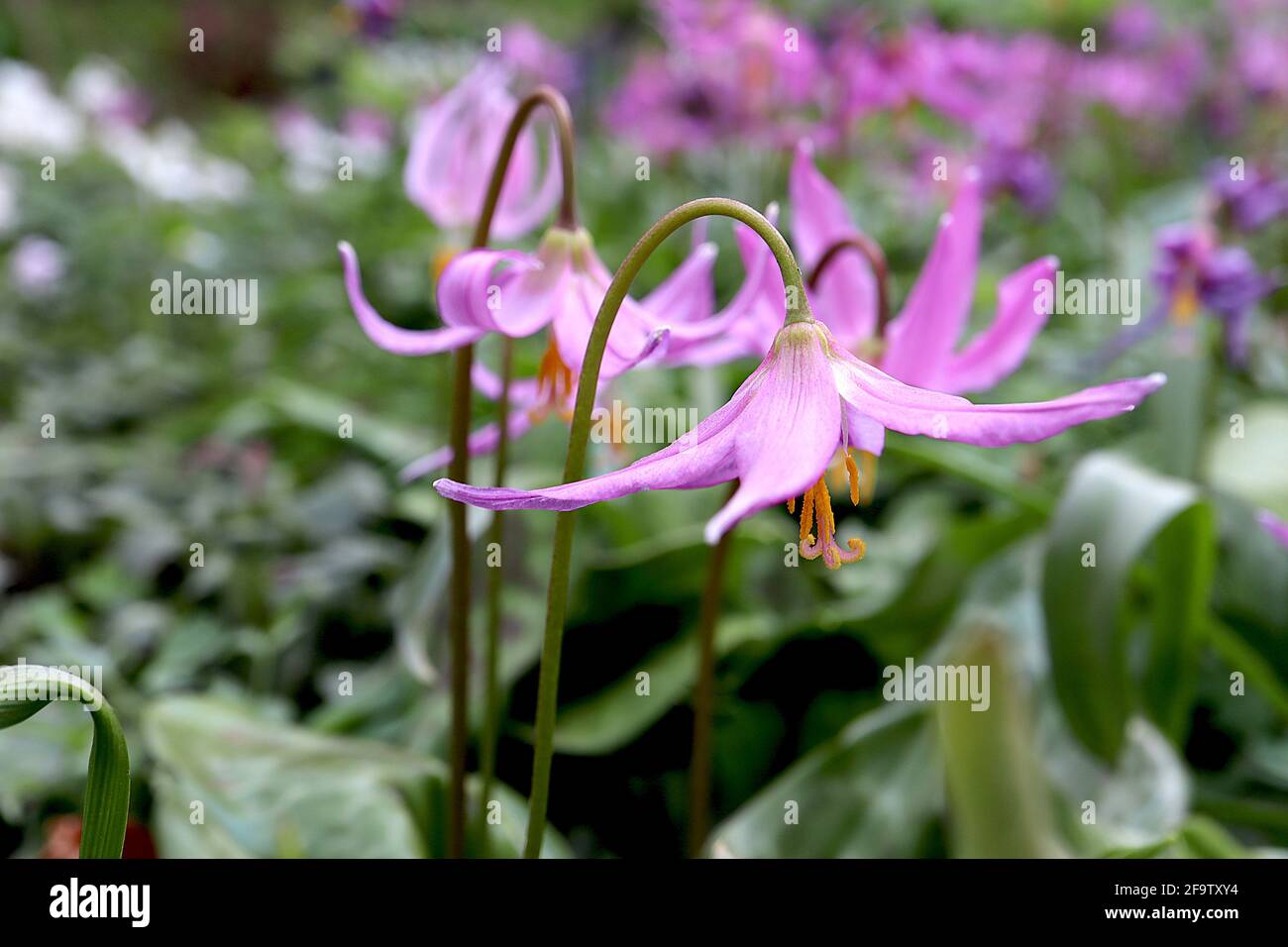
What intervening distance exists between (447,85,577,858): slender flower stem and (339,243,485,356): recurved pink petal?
44mm

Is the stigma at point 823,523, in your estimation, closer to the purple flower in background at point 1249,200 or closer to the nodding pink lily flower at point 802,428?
the nodding pink lily flower at point 802,428

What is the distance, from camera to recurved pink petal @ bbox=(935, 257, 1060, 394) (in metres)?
1.04

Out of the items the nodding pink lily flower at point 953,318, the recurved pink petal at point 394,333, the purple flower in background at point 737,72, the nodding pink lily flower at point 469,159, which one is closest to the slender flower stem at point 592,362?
the recurved pink petal at point 394,333

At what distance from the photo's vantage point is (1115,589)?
1.37 metres

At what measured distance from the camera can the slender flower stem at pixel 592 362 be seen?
68 cm

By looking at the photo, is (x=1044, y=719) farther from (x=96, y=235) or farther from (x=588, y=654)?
(x=96, y=235)

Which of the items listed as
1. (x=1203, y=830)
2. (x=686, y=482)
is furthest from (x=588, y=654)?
(x=686, y=482)

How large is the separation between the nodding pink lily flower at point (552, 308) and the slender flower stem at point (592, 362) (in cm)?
8

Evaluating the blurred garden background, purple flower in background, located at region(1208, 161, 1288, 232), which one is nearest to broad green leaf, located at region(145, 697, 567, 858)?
the blurred garden background

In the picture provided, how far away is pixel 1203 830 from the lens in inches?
46.9

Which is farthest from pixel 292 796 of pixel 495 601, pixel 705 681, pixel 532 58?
pixel 532 58

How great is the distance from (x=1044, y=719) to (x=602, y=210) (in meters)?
2.76
